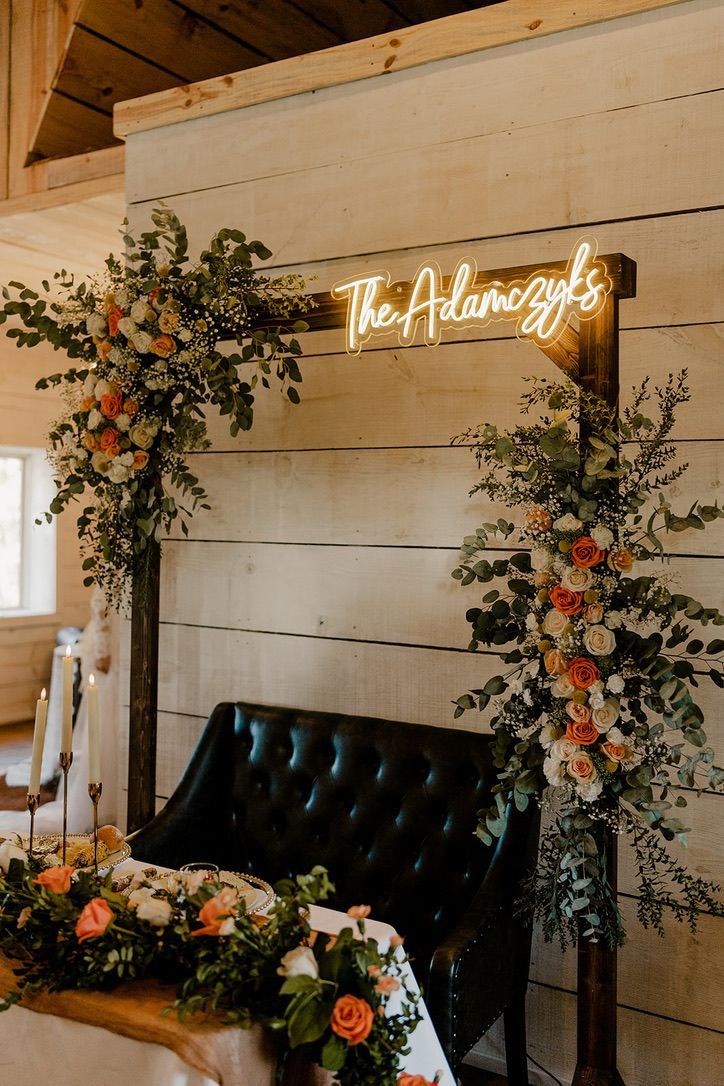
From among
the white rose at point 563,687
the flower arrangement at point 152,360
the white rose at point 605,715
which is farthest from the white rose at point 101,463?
the white rose at point 605,715

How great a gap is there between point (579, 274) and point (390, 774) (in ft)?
4.54

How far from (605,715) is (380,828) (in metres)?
0.89

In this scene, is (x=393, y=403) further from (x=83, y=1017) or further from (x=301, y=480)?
(x=83, y=1017)

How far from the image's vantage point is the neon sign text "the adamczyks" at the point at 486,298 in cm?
212

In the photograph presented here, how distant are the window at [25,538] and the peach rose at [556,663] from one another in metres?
5.67

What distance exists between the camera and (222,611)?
3219 millimetres

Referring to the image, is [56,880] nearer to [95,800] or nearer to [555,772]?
[95,800]

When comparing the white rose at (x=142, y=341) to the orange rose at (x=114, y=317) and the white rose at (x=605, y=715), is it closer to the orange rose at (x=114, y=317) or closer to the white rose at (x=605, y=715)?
the orange rose at (x=114, y=317)

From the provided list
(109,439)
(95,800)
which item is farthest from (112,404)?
(95,800)

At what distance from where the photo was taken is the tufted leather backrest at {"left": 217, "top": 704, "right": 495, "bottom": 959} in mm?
2520

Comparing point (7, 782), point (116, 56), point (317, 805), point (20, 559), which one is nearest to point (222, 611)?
point (317, 805)

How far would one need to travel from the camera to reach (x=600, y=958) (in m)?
2.18

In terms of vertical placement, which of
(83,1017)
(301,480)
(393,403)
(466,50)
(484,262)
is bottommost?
(83,1017)

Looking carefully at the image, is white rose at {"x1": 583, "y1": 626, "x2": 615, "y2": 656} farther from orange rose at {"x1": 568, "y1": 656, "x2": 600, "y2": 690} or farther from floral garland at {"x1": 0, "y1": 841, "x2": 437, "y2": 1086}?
floral garland at {"x1": 0, "y1": 841, "x2": 437, "y2": 1086}
